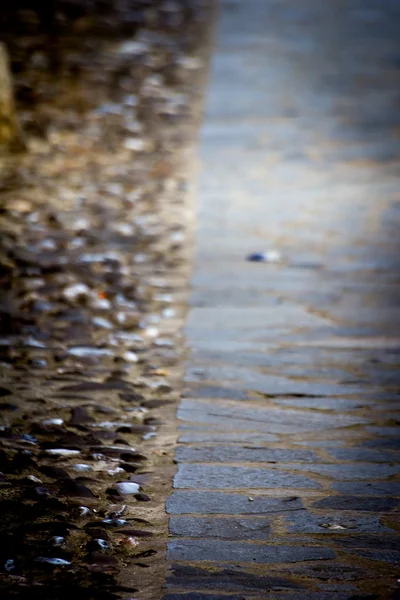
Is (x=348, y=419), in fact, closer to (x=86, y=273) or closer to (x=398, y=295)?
(x=398, y=295)

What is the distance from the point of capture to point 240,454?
2771 mm

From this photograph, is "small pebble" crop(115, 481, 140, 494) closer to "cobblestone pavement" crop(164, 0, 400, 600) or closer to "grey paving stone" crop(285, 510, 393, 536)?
"cobblestone pavement" crop(164, 0, 400, 600)

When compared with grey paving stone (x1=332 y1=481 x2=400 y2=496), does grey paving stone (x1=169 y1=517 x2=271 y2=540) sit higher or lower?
higher

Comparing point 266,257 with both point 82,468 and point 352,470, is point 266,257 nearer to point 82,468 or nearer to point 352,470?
point 352,470

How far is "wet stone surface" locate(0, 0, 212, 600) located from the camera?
2.28 meters

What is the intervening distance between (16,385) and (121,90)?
4.88 meters

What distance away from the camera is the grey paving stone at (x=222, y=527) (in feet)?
7.63

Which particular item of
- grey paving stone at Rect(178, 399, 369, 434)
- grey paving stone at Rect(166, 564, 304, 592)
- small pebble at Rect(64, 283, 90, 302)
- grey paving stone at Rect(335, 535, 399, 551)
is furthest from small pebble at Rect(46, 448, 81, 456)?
small pebble at Rect(64, 283, 90, 302)

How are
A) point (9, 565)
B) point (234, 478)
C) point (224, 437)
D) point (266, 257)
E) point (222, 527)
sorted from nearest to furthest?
point (9, 565) → point (222, 527) → point (234, 478) → point (224, 437) → point (266, 257)

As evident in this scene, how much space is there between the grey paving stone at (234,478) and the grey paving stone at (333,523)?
0.16 metres

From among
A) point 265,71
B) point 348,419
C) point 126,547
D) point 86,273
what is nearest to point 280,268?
point 86,273

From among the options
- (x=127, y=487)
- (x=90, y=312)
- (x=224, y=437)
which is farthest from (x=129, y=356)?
(x=127, y=487)

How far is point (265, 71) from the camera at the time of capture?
8312 millimetres

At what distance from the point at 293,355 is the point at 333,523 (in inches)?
47.9
